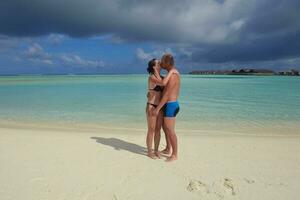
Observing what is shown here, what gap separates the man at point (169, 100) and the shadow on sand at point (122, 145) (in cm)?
90

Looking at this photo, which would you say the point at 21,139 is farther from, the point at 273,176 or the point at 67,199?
the point at 273,176

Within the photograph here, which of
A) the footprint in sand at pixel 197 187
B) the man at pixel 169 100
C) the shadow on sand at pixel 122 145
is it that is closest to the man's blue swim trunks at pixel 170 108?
the man at pixel 169 100

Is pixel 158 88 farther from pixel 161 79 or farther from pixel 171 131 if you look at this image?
pixel 171 131

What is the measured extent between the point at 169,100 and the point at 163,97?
129 millimetres

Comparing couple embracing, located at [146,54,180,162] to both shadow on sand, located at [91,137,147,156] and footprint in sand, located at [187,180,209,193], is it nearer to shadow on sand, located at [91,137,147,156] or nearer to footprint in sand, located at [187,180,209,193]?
shadow on sand, located at [91,137,147,156]

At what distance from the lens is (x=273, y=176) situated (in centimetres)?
470

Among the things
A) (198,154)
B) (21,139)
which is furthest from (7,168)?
(198,154)

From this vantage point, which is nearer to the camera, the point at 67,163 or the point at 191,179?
the point at 191,179

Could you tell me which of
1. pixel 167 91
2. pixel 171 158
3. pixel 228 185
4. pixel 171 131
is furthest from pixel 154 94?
pixel 228 185

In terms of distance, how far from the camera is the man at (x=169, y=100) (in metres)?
5.05

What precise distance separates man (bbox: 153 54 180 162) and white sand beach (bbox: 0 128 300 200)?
23.3 inches

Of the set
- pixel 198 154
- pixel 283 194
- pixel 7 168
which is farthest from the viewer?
pixel 198 154

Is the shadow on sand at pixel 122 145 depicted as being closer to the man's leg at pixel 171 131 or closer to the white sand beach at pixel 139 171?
the white sand beach at pixel 139 171

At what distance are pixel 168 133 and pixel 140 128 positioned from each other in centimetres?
444
